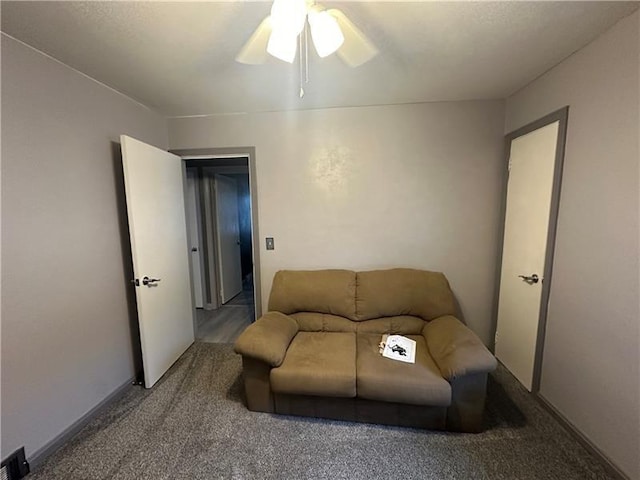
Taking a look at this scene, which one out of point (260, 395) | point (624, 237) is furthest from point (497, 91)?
point (260, 395)

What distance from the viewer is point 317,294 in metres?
2.42

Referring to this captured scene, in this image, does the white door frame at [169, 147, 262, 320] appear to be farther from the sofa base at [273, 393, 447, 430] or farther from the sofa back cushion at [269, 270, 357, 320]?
the sofa base at [273, 393, 447, 430]

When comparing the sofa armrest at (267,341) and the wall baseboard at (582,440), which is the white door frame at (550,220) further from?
the sofa armrest at (267,341)

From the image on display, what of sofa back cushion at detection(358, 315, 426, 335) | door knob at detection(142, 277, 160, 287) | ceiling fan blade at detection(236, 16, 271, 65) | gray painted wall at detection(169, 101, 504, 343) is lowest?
sofa back cushion at detection(358, 315, 426, 335)

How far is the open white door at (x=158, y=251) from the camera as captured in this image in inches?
82.1

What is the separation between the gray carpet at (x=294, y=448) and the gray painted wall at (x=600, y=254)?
→ 0.85 feet

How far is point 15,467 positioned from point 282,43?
2.50m

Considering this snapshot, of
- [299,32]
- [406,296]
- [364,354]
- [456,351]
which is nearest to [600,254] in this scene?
[456,351]

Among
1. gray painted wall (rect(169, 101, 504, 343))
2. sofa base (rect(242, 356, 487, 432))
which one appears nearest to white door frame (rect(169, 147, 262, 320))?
gray painted wall (rect(169, 101, 504, 343))

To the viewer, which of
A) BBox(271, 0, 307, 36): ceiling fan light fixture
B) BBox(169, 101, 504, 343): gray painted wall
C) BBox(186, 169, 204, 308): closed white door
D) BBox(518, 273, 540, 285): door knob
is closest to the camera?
BBox(271, 0, 307, 36): ceiling fan light fixture

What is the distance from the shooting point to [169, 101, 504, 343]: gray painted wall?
2523mm

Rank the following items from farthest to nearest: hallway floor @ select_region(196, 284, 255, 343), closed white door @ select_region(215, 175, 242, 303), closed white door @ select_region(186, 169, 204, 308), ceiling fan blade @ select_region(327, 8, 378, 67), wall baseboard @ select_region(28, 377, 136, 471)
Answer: closed white door @ select_region(215, 175, 242, 303) → closed white door @ select_region(186, 169, 204, 308) → hallway floor @ select_region(196, 284, 255, 343) → wall baseboard @ select_region(28, 377, 136, 471) → ceiling fan blade @ select_region(327, 8, 378, 67)

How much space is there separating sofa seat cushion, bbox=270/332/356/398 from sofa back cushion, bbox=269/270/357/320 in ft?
1.40

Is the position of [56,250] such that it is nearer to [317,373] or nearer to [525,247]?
[317,373]
